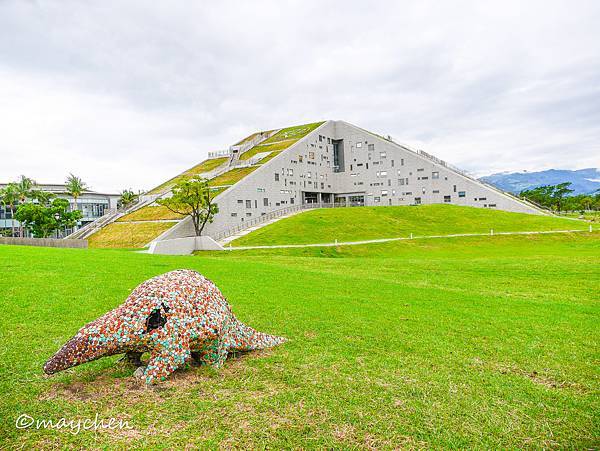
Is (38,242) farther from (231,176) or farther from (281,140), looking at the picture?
(281,140)

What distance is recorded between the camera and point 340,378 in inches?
279

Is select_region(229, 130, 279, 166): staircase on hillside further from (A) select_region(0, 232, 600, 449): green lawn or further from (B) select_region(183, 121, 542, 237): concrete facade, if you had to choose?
(A) select_region(0, 232, 600, 449): green lawn

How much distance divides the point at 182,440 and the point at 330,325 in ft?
19.4

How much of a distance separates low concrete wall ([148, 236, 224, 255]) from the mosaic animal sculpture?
32.0 meters

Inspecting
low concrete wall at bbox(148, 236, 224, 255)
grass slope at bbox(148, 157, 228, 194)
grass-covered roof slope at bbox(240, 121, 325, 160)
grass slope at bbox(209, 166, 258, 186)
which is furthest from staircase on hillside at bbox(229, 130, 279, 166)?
low concrete wall at bbox(148, 236, 224, 255)

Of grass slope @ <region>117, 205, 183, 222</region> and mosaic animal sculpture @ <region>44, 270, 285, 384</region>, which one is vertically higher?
grass slope @ <region>117, 205, 183, 222</region>

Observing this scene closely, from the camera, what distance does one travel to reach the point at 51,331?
30.2 feet

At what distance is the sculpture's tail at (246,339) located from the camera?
8.09 metres

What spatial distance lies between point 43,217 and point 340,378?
57235 mm

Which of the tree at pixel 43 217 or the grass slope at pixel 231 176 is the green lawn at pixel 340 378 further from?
the grass slope at pixel 231 176

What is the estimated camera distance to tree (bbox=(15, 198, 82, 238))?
5088 cm

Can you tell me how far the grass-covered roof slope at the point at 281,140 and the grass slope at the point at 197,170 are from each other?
18.4ft

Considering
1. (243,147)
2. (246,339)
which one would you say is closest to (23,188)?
(243,147)

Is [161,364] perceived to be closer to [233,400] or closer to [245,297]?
[233,400]
